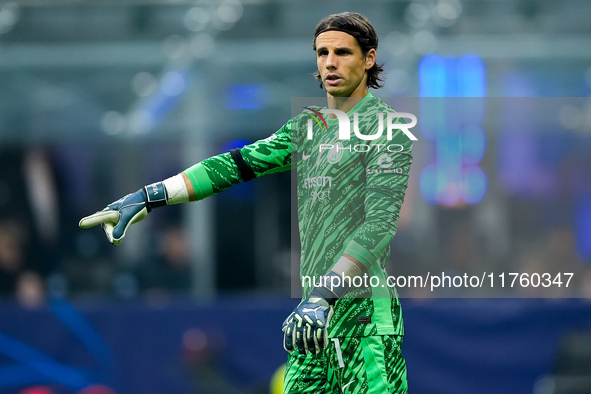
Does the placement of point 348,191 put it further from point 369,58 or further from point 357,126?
point 369,58

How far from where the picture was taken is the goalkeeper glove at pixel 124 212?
4.08 meters

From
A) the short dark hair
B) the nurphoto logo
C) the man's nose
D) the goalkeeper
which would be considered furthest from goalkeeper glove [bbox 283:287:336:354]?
the short dark hair

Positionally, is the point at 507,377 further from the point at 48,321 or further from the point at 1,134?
the point at 1,134

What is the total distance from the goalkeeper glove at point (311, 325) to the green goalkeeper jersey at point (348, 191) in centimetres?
26

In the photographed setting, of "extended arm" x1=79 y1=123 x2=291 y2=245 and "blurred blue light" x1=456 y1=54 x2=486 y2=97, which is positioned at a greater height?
"blurred blue light" x1=456 y1=54 x2=486 y2=97

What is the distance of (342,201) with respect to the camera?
4.26m

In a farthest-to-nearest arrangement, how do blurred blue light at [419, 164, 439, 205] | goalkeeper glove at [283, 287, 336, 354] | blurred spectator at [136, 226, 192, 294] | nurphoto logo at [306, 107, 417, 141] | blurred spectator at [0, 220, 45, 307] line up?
blurred blue light at [419, 164, 439, 205]
blurred spectator at [136, 226, 192, 294]
blurred spectator at [0, 220, 45, 307]
nurphoto logo at [306, 107, 417, 141]
goalkeeper glove at [283, 287, 336, 354]

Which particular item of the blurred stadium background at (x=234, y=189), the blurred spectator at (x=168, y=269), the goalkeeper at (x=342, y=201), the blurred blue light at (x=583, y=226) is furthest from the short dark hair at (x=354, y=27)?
the blurred blue light at (x=583, y=226)

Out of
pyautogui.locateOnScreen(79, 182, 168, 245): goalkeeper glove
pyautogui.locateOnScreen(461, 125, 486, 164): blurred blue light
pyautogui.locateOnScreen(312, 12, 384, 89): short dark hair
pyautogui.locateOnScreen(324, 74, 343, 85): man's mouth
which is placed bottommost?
pyautogui.locateOnScreen(461, 125, 486, 164): blurred blue light

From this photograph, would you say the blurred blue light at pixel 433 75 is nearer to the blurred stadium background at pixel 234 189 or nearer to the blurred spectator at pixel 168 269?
the blurred stadium background at pixel 234 189

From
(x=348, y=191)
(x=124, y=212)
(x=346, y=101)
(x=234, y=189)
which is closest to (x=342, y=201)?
(x=348, y=191)

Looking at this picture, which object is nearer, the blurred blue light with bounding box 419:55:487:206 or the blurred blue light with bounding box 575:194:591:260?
the blurred blue light with bounding box 419:55:487:206

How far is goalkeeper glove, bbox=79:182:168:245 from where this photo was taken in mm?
4078

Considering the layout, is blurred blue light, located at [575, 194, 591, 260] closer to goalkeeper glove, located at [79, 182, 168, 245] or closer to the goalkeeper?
the goalkeeper
